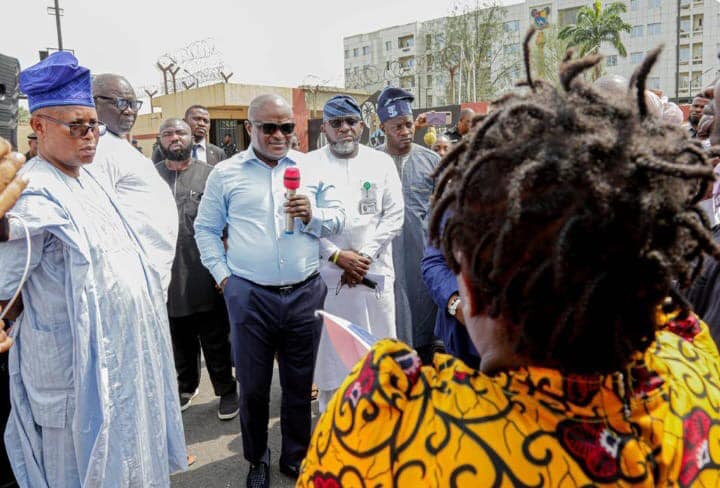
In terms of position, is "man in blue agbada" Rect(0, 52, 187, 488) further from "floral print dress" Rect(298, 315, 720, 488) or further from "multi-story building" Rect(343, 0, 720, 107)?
"multi-story building" Rect(343, 0, 720, 107)

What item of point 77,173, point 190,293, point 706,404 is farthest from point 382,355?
point 190,293

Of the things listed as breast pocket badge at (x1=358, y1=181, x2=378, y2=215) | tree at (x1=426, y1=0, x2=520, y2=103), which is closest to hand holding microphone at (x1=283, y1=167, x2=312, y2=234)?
breast pocket badge at (x1=358, y1=181, x2=378, y2=215)

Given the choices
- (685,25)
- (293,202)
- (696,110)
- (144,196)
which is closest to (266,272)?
(293,202)

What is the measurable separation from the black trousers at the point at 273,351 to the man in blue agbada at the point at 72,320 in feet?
1.85

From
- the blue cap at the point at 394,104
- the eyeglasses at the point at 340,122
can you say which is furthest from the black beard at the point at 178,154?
the blue cap at the point at 394,104

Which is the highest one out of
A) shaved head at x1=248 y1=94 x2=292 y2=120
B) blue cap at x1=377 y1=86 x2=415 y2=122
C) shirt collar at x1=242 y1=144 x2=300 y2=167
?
blue cap at x1=377 y1=86 x2=415 y2=122

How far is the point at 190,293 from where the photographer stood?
413 centimetres

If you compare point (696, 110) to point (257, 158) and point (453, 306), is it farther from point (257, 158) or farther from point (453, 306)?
point (453, 306)

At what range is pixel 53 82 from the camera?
251 centimetres

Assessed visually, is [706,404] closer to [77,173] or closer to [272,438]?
[77,173]

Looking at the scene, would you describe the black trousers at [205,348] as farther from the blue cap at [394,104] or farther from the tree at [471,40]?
the tree at [471,40]

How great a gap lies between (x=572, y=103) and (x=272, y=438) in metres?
3.38

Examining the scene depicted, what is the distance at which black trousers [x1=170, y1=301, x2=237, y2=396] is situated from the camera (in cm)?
417

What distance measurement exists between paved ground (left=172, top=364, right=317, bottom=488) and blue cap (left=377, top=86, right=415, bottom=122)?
2.34m
